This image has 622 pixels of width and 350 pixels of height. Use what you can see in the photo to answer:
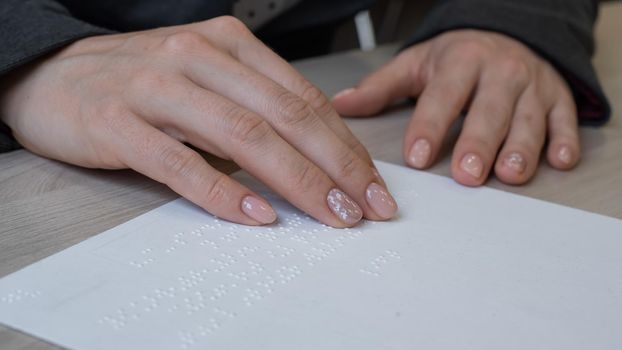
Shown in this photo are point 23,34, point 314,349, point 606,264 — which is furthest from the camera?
point 23,34

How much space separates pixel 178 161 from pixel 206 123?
0.04m

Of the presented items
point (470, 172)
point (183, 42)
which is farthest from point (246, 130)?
point (470, 172)

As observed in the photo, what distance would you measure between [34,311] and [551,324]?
0.33 metres

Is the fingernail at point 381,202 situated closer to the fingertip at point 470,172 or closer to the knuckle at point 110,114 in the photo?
the fingertip at point 470,172

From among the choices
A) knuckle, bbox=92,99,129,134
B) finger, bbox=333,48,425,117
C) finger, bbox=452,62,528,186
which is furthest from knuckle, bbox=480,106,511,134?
knuckle, bbox=92,99,129,134

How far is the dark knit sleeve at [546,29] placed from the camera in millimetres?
851

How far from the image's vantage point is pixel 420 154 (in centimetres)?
70

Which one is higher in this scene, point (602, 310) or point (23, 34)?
point (23, 34)

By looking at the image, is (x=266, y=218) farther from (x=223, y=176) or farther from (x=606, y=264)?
(x=606, y=264)

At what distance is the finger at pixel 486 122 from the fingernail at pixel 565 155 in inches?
2.4

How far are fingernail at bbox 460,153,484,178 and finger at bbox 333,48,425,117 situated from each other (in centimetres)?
19

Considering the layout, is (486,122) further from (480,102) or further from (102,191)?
(102,191)

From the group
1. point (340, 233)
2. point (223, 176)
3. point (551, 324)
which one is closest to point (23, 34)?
point (223, 176)

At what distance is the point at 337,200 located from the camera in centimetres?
55
